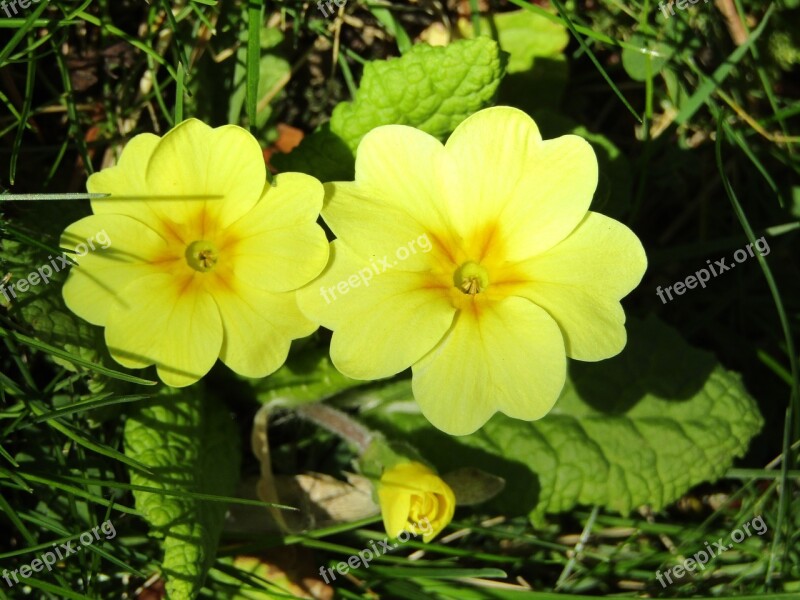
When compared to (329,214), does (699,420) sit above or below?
below

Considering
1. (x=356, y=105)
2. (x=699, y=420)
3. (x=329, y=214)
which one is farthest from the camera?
(x=699, y=420)

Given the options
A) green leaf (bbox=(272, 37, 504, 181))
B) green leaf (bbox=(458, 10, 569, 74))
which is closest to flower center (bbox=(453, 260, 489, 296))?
green leaf (bbox=(272, 37, 504, 181))

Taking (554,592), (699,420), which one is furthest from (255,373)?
(699,420)

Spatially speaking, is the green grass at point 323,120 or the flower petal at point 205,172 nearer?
the flower petal at point 205,172

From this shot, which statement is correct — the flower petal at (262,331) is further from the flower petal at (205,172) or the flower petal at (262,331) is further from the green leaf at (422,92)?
the green leaf at (422,92)

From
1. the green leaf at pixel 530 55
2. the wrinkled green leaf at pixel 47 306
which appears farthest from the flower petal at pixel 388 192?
the green leaf at pixel 530 55

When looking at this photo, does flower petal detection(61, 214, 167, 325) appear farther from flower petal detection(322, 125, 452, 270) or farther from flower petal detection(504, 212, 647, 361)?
flower petal detection(504, 212, 647, 361)

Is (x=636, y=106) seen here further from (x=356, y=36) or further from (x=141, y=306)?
(x=141, y=306)
